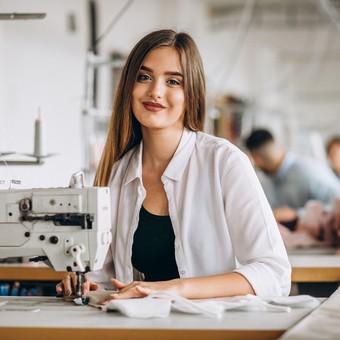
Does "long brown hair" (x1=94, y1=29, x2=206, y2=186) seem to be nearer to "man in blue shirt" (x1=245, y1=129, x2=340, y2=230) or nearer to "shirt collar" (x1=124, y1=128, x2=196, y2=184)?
"shirt collar" (x1=124, y1=128, x2=196, y2=184)

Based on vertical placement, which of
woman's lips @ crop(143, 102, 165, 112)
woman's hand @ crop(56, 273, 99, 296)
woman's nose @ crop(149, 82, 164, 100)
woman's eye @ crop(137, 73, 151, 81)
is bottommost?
woman's hand @ crop(56, 273, 99, 296)

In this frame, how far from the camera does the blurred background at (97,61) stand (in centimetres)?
459

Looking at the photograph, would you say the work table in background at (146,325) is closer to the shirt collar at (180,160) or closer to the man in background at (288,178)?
the shirt collar at (180,160)

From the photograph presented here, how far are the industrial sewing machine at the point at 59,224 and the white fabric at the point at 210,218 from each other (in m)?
0.29

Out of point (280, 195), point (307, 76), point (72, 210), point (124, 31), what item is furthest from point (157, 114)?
point (307, 76)

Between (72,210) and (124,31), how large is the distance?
5193 millimetres

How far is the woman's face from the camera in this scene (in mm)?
2328

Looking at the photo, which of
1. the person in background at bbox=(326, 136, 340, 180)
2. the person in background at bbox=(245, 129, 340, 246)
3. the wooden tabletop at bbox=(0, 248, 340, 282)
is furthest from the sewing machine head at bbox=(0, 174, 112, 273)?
the person in background at bbox=(326, 136, 340, 180)

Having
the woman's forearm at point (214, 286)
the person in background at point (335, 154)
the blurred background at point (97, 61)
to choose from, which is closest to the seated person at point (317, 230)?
the blurred background at point (97, 61)

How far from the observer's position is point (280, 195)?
6113 millimetres

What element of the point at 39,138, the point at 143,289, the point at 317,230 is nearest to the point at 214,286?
the point at 143,289

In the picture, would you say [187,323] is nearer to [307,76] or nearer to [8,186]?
[8,186]

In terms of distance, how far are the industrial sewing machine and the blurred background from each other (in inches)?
5.3

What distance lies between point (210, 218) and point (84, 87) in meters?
3.70
